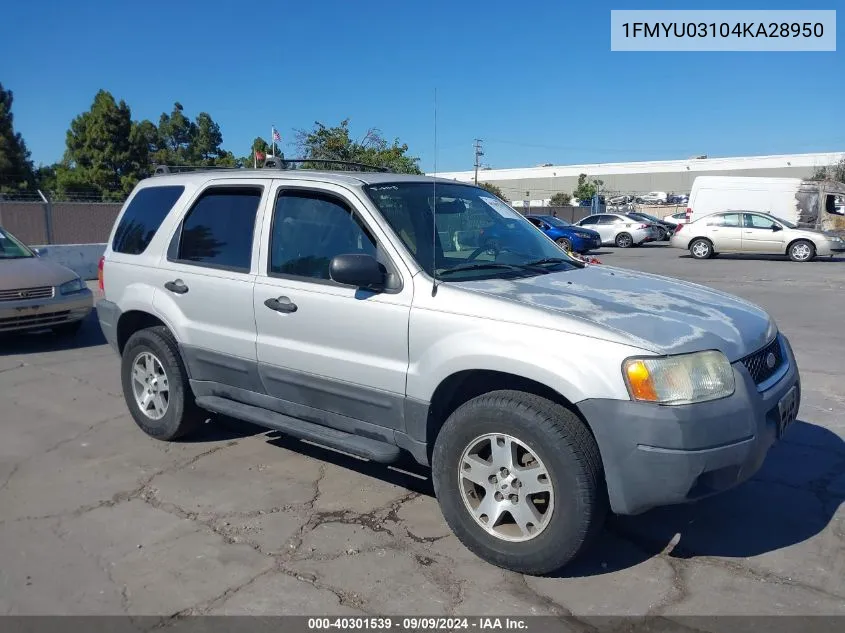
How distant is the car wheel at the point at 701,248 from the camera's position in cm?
2331

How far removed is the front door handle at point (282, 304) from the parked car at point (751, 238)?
69.9ft

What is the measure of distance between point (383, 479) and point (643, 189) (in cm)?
9122

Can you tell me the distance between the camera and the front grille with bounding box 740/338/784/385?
346 centimetres

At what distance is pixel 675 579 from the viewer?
3.45m

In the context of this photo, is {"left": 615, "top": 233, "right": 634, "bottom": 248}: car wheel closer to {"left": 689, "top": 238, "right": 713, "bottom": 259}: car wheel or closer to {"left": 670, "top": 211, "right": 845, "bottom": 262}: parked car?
{"left": 670, "top": 211, "right": 845, "bottom": 262}: parked car

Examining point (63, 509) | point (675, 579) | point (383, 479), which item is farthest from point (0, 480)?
point (675, 579)

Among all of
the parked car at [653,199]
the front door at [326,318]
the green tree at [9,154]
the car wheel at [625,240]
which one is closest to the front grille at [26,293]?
the front door at [326,318]

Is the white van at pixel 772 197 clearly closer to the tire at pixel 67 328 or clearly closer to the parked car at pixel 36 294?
the tire at pixel 67 328

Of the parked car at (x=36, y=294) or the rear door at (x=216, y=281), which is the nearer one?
the rear door at (x=216, y=281)

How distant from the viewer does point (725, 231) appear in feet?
75.2

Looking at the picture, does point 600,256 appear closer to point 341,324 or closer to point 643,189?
point 341,324

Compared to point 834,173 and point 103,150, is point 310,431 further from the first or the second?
point 834,173

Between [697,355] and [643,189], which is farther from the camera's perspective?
[643,189]

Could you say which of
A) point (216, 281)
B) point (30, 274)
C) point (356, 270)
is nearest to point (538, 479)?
point (356, 270)
